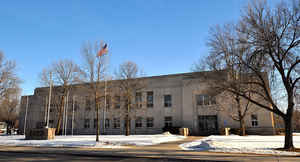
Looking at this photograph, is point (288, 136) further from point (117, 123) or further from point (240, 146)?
point (117, 123)

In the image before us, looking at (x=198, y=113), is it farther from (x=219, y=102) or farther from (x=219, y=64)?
(x=219, y=64)

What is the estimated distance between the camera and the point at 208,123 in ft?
128

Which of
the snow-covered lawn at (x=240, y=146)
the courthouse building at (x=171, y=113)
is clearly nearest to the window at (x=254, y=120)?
the courthouse building at (x=171, y=113)

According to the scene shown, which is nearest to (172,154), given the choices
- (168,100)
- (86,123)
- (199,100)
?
(199,100)

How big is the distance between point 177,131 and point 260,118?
13380 mm

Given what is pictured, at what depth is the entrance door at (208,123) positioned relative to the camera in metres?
38.5

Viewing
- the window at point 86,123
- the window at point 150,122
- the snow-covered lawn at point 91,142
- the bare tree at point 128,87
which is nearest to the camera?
the snow-covered lawn at point 91,142

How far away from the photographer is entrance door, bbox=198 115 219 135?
38.5m

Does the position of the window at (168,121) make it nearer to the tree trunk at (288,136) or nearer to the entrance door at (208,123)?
the entrance door at (208,123)

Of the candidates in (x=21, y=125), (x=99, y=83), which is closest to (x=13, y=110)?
(x=21, y=125)

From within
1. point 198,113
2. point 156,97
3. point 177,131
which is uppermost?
point 156,97

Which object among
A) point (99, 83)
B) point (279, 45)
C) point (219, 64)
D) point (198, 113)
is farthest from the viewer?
point (198, 113)

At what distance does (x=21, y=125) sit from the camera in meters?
52.1

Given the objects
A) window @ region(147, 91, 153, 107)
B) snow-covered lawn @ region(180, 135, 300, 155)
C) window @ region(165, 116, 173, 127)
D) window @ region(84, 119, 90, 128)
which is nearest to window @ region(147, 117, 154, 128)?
window @ region(147, 91, 153, 107)
